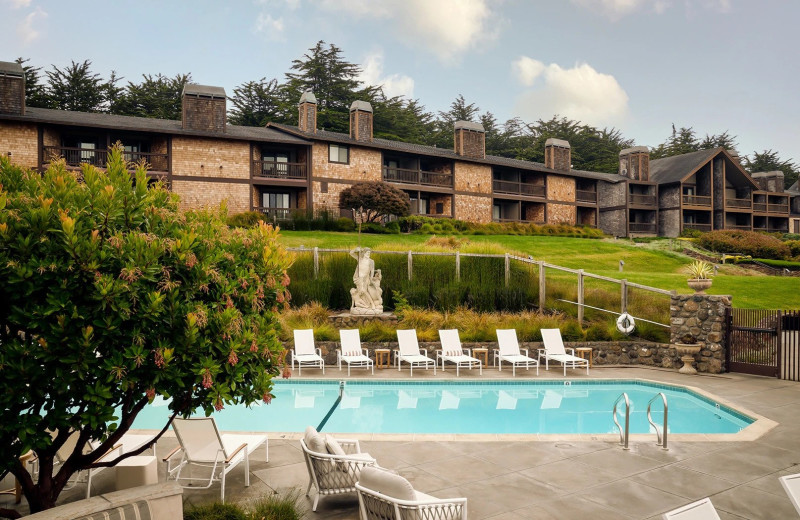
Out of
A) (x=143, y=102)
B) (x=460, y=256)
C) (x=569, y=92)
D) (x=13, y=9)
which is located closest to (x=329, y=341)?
(x=460, y=256)

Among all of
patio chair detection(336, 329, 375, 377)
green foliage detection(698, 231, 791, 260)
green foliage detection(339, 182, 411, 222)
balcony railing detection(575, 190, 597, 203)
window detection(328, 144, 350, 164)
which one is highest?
window detection(328, 144, 350, 164)

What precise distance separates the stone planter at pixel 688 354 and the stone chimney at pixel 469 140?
26.2 metres

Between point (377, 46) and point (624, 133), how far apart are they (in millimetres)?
29165

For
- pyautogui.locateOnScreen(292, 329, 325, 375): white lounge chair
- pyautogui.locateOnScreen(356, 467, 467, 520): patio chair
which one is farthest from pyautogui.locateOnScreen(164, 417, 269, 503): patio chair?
pyautogui.locateOnScreen(292, 329, 325, 375): white lounge chair

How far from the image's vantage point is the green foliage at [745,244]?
107 feet

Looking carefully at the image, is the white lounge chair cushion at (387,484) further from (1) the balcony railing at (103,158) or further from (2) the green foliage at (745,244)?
(2) the green foliage at (745,244)

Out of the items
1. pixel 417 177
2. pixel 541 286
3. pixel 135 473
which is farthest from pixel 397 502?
pixel 417 177

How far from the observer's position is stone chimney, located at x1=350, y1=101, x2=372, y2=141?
3338cm

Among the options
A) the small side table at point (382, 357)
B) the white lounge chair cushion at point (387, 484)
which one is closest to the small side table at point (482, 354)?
the small side table at point (382, 357)

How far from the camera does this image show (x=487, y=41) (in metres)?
37.9

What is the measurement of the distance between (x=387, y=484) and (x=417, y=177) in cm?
3214

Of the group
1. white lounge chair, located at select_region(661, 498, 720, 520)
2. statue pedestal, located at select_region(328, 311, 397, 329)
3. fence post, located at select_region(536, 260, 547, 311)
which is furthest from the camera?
fence post, located at select_region(536, 260, 547, 311)

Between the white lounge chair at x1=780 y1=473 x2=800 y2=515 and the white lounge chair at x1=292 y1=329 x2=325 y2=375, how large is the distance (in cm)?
962

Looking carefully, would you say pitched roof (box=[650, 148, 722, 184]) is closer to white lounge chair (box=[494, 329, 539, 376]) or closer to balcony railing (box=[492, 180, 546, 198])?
balcony railing (box=[492, 180, 546, 198])
